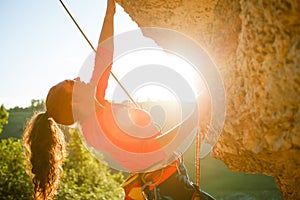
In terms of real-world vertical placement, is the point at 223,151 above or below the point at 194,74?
below

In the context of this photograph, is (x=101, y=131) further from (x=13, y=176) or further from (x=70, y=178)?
(x=70, y=178)

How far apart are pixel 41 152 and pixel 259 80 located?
2.14m

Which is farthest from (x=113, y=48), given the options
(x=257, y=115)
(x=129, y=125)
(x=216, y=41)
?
(x=257, y=115)

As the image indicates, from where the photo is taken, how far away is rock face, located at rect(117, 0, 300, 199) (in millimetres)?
1065

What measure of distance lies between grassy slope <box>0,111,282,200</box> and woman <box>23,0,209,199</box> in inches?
788

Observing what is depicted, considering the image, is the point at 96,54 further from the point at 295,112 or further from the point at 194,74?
the point at 295,112

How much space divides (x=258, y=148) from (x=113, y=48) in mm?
1854

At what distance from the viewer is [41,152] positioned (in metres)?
2.55

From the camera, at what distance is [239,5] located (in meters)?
1.39

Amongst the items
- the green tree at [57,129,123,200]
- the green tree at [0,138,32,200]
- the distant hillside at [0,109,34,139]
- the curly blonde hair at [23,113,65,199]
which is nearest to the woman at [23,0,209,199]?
the curly blonde hair at [23,113,65,199]

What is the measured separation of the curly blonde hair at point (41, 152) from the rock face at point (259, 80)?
1.64 meters

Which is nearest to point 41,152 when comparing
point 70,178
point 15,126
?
point 70,178

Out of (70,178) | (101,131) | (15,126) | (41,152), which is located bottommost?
(101,131)

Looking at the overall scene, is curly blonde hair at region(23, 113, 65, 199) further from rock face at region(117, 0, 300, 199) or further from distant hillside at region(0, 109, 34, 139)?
distant hillside at region(0, 109, 34, 139)
